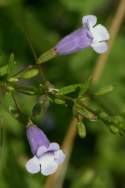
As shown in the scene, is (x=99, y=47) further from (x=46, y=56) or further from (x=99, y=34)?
(x=46, y=56)

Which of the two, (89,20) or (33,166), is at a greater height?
(89,20)

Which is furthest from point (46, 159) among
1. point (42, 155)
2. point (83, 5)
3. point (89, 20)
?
point (83, 5)

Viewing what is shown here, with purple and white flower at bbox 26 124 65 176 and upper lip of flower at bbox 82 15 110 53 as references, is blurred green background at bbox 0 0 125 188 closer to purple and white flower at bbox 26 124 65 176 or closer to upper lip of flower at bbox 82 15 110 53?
upper lip of flower at bbox 82 15 110 53

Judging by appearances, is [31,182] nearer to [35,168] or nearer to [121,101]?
[121,101]

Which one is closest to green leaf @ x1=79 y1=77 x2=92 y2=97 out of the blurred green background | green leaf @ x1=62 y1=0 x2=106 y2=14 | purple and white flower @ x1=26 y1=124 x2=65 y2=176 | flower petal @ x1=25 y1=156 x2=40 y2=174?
purple and white flower @ x1=26 y1=124 x2=65 y2=176

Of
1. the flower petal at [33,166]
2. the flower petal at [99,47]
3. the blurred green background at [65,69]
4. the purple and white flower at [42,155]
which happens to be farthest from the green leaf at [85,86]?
the blurred green background at [65,69]

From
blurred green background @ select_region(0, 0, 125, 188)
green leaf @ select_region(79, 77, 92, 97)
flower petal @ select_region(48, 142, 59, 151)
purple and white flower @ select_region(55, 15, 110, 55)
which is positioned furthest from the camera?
blurred green background @ select_region(0, 0, 125, 188)
